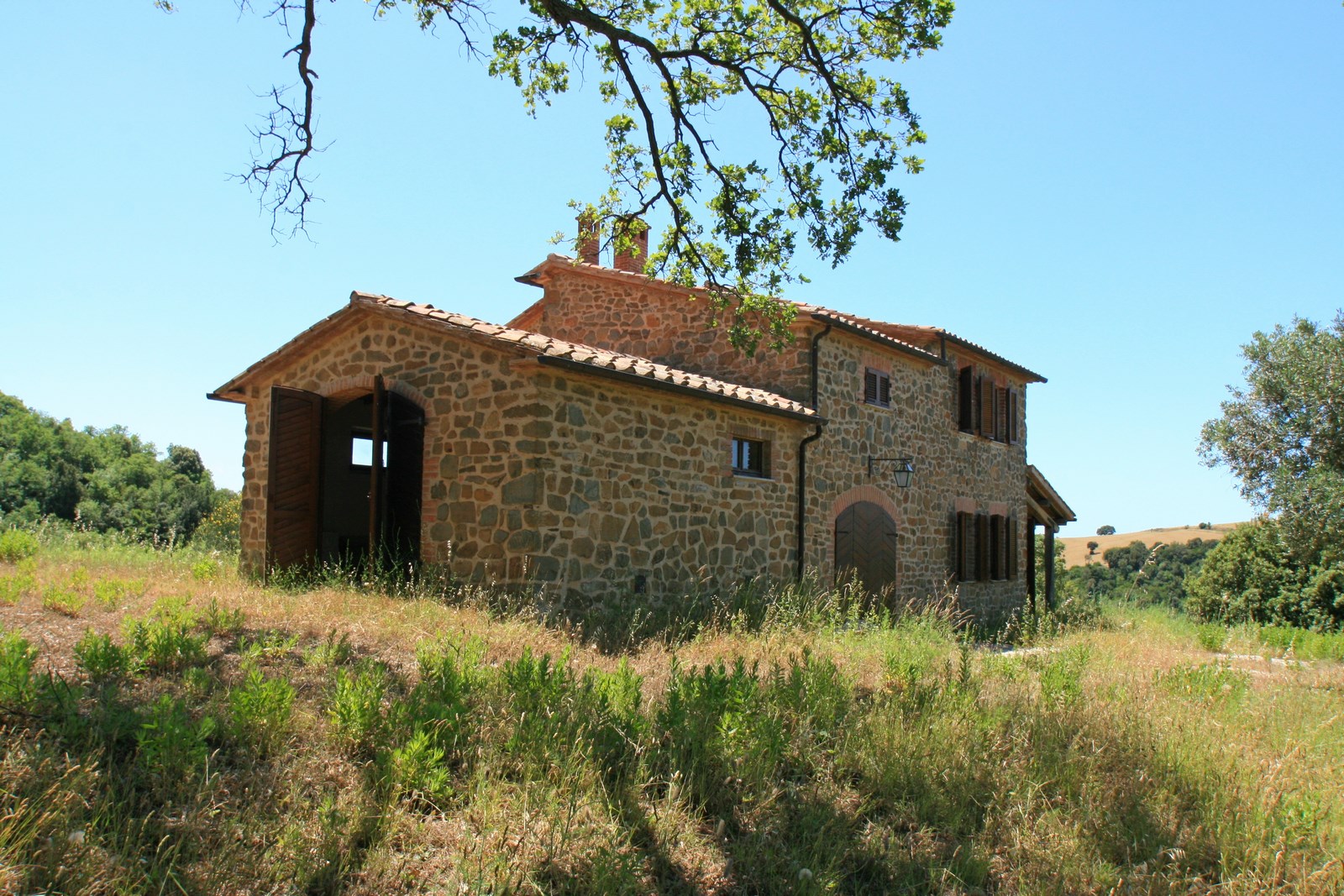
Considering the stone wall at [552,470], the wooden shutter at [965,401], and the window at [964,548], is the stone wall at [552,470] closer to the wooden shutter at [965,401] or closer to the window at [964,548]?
the window at [964,548]

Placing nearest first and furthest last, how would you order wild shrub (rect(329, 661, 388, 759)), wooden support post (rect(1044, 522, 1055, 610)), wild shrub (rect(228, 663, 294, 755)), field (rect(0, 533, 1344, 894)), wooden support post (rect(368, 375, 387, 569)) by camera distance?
field (rect(0, 533, 1344, 894)), wild shrub (rect(228, 663, 294, 755)), wild shrub (rect(329, 661, 388, 759)), wooden support post (rect(368, 375, 387, 569)), wooden support post (rect(1044, 522, 1055, 610))

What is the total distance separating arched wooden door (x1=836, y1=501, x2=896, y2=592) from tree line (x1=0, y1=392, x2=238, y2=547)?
25743 millimetres

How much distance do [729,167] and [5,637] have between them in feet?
25.6

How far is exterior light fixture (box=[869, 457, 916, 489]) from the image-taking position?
47.2 ft

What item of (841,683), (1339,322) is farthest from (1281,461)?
(841,683)

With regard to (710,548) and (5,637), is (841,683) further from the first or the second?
(5,637)

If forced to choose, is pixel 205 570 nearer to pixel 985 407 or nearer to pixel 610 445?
pixel 610 445

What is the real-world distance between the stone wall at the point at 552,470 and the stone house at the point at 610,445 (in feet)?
0.08

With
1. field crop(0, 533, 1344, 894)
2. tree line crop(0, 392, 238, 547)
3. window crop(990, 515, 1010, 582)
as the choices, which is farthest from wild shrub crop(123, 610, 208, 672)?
tree line crop(0, 392, 238, 547)

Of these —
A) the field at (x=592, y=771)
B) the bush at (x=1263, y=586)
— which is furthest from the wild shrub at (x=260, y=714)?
the bush at (x=1263, y=586)

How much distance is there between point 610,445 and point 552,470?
903 millimetres

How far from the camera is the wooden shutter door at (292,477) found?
1057cm

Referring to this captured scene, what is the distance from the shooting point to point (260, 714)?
14.9 feet

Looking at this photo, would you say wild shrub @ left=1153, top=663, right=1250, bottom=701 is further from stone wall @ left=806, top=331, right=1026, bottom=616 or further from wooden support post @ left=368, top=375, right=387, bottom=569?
wooden support post @ left=368, top=375, right=387, bottom=569
